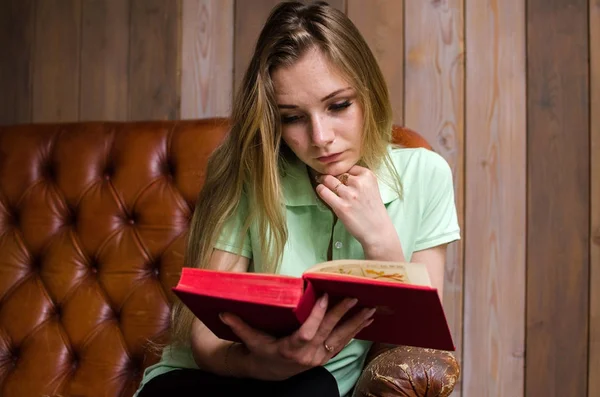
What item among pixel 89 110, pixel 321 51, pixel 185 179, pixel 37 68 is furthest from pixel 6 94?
pixel 321 51

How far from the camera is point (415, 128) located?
1805 mm

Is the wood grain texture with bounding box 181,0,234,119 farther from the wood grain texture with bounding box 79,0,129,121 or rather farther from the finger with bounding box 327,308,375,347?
the finger with bounding box 327,308,375,347

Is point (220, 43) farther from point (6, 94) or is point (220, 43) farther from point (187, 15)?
point (6, 94)

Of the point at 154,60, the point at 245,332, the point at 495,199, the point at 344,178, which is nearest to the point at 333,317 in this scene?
the point at 245,332

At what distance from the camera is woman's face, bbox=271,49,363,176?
117 centimetres

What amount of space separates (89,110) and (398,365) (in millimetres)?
1483

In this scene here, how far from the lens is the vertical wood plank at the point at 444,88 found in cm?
176

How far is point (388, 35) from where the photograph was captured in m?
1.81

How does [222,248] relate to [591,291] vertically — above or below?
above

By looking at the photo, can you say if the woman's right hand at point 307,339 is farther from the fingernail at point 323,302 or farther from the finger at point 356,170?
the finger at point 356,170

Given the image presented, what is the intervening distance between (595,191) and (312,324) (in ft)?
3.54

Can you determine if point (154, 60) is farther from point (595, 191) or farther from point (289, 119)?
point (595, 191)

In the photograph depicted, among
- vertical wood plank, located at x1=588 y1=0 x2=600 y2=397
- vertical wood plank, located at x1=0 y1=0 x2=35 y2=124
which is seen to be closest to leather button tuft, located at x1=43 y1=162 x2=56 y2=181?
vertical wood plank, located at x1=0 y1=0 x2=35 y2=124

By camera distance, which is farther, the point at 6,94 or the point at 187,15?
the point at 6,94
